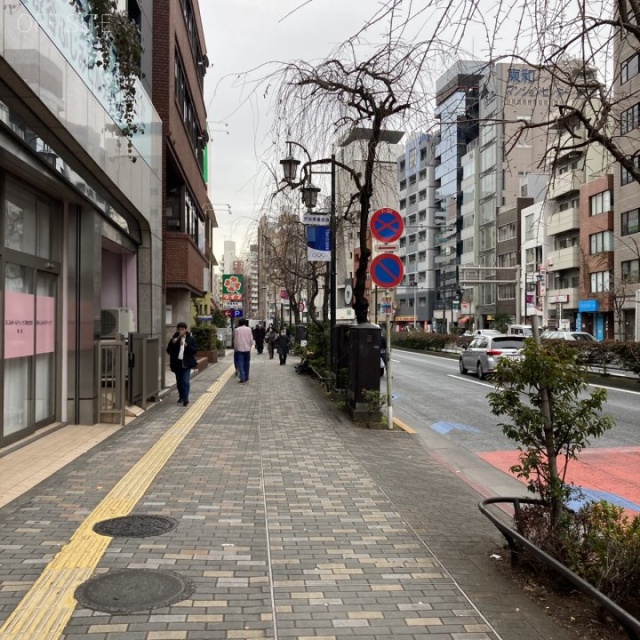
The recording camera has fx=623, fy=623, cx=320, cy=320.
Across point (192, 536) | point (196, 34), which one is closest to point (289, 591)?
point (192, 536)

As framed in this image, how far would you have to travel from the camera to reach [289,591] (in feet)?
12.8

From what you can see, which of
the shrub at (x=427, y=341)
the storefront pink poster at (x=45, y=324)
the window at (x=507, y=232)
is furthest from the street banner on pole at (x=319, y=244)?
the window at (x=507, y=232)

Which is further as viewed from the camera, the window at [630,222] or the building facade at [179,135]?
the window at [630,222]

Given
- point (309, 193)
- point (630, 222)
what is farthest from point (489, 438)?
point (630, 222)

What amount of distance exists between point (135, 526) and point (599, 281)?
158ft

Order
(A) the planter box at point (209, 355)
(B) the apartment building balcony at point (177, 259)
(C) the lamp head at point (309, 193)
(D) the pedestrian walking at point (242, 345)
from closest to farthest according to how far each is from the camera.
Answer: (C) the lamp head at point (309, 193) → (D) the pedestrian walking at point (242, 345) → (B) the apartment building balcony at point (177, 259) → (A) the planter box at point (209, 355)

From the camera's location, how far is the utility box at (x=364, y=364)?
35.7ft

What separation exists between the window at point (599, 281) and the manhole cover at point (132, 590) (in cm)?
4550

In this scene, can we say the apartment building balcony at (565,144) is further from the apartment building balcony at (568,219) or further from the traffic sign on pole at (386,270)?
the apartment building balcony at (568,219)

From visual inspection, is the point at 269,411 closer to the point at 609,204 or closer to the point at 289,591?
the point at 289,591

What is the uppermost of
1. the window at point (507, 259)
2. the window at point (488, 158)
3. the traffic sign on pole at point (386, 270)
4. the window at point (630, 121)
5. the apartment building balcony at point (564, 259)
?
the window at point (488, 158)

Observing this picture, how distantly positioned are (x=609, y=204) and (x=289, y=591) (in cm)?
4734

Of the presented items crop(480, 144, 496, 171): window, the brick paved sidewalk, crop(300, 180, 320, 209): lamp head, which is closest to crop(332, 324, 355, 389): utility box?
crop(300, 180, 320, 209): lamp head

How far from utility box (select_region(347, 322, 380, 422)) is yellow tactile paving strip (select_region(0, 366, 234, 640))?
15.0 feet
